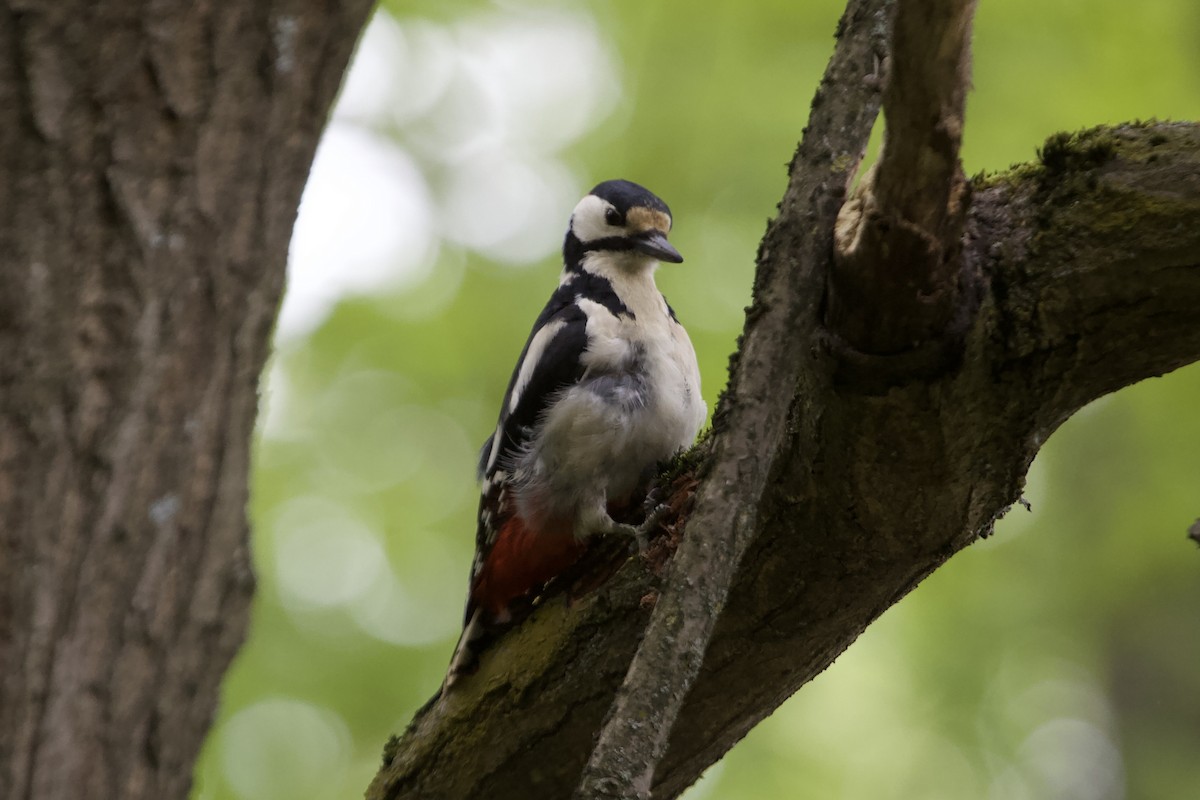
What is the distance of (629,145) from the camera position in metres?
6.29

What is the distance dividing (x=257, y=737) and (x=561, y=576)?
4.04m

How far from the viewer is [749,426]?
1696 mm

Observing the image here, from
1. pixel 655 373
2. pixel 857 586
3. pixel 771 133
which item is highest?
pixel 771 133

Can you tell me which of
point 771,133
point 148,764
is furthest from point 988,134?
point 148,764

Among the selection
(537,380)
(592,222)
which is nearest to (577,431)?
(537,380)

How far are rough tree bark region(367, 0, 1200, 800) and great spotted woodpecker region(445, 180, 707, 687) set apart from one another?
2.94 ft

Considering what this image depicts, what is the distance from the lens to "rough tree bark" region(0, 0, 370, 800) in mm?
1210

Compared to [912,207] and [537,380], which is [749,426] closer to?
[912,207]

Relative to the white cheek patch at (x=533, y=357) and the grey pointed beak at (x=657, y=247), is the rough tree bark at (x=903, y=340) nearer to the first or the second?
the white cheek patch at (x=533, y=357)

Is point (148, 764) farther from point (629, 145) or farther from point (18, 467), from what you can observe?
point (629, 145)

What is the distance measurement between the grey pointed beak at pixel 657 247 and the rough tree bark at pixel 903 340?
1.48m

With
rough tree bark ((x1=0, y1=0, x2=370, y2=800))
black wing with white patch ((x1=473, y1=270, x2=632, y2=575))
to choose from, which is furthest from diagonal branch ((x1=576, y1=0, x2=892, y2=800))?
black wing with white patch ((x1=473, y1=270, x2=632, y2=575))

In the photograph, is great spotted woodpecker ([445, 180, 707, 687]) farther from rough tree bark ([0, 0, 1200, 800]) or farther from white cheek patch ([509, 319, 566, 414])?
rough tree bark ([0, 0, 1200, 800])

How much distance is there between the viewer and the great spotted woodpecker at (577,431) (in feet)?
10.2
